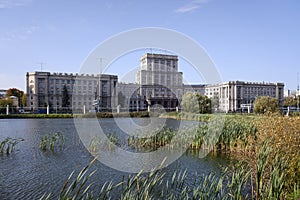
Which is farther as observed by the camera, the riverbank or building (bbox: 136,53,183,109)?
the riverbank

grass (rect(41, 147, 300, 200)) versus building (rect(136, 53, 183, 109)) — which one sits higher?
building (rect(136, 53, 183, 109))

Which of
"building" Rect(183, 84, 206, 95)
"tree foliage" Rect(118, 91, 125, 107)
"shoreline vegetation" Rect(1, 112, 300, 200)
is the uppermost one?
"building" Rect(183, 84, 206, 95)

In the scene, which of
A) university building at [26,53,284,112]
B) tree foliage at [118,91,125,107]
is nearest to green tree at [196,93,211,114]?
university building at [26,53,284,112]

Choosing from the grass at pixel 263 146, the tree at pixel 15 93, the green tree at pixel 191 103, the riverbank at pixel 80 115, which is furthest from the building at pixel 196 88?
the tree at pixel 15 93

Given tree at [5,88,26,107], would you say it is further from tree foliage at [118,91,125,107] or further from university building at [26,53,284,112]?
tree foliage at [118,91,125,107]

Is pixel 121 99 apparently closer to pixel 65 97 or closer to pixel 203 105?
pixel 203 105

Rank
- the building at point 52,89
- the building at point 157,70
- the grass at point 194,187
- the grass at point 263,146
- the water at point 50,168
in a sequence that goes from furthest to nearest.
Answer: the building at point 52,89
the building at point 157,70
the water at point 50,168
the grass at point 263,146
the grass at point 194,187

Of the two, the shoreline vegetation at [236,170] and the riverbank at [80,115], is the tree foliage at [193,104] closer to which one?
the riverbank at [80,115]

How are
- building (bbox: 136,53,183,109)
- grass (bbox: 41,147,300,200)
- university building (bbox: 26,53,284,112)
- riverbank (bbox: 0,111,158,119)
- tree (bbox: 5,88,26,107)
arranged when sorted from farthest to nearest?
tree (bbox: 5,88,26,107) < riverbank (bbox: 0,111,158,119) < university building (bbox: 26,53,284,112) < building (bbox: 136,53,183,109) < grass (bbox: 41,147,300,200)

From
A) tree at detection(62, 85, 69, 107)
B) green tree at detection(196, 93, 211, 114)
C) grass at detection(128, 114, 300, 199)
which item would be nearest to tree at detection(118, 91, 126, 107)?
green tree at detection(196, 93, 211, 114)

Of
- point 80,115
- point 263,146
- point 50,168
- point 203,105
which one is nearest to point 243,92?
point 203,105

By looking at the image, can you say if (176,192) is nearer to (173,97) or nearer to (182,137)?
(182,137)

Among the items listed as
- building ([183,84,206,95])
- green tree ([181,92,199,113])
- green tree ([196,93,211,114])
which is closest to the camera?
green tree ([181,92,199,113])

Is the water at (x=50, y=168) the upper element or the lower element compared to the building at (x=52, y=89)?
lower
